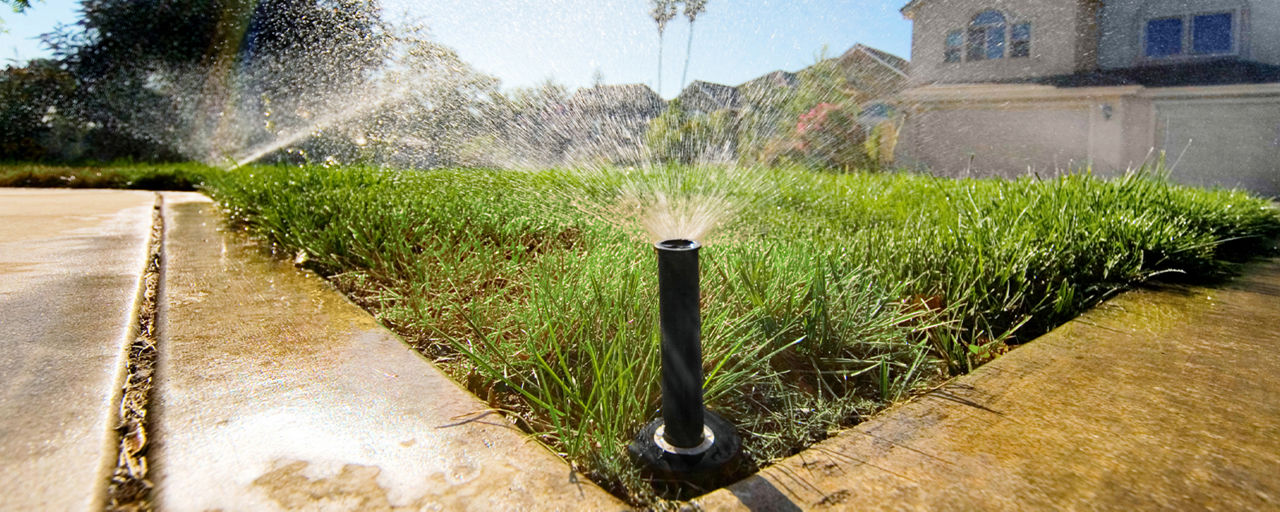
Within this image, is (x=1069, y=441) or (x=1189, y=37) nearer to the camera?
(x=1069, y=441)

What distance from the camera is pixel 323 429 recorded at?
1.06m

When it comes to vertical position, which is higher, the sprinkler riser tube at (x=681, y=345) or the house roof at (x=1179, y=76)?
the house roof at (x=1179, y=76)

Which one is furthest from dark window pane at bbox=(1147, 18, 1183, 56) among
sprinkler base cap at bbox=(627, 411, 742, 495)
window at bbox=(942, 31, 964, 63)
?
sprinkler base cap at bbox=(627, 411, 742, 495)

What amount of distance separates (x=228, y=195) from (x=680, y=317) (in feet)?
12.5

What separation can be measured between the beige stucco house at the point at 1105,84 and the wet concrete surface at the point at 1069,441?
10.7m

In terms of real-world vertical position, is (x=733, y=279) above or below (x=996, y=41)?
below

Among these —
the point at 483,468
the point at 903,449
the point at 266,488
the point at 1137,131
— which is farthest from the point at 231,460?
the point at 1137,131

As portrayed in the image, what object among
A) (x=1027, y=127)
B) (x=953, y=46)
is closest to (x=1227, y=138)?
(x=1027, y=127)

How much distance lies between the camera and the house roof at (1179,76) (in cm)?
1099

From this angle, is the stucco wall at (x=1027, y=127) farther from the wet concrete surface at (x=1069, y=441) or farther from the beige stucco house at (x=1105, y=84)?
the wet concrete surface at (x=1069, y=441)

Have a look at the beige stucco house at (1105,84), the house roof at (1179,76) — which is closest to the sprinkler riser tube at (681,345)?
the beige stucco house at (1105,84)

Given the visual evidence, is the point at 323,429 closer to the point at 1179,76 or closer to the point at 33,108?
the point at 33,108

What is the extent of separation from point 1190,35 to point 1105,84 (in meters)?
1.76

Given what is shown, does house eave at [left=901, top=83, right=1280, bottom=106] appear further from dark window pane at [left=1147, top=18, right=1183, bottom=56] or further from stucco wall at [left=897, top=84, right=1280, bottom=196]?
dark window pane at [left=1147, top=18, right=1183, bottom=56]
